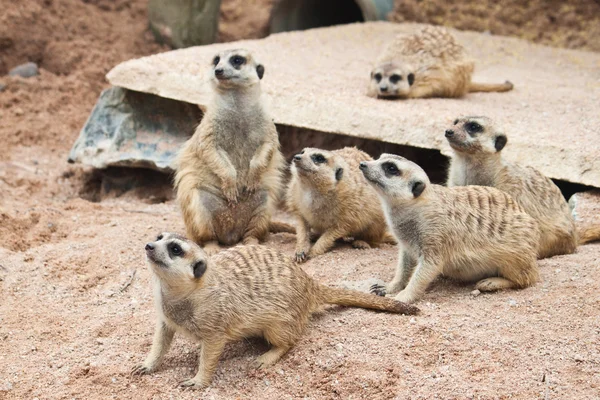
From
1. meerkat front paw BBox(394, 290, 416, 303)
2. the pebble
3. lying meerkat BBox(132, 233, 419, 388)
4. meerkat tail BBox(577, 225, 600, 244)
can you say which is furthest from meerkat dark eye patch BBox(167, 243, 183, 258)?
the pebble

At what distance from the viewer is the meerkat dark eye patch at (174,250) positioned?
2.83 meters

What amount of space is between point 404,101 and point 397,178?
2342 millimetres

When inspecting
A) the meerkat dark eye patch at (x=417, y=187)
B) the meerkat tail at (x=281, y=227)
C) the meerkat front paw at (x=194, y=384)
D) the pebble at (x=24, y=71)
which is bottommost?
the meerkat tail at (x=281, y=227)

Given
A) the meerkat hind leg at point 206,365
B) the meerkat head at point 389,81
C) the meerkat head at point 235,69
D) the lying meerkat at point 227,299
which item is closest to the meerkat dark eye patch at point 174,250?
the lying meerkat at point 227,299

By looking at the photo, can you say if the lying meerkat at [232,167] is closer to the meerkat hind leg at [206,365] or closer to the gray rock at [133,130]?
the gray rock at [133,130]

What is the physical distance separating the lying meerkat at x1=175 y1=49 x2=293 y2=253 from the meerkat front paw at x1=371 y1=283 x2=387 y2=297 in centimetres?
108

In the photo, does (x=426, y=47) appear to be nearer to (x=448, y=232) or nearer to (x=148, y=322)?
(x=448, y=232)

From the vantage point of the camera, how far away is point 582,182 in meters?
4.45

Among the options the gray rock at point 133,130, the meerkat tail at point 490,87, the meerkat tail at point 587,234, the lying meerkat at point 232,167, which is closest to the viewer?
the meerkat tail at point 587,234

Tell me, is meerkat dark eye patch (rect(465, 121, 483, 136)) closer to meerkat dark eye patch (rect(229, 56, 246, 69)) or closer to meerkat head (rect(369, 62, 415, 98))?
meerkat dark eye patch (rect(229, 56, 246, 69))

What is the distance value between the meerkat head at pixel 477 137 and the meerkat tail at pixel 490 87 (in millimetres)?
1890

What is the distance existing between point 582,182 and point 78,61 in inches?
196

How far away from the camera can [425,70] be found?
6.05 m

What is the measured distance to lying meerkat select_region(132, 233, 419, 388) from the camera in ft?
9.43
